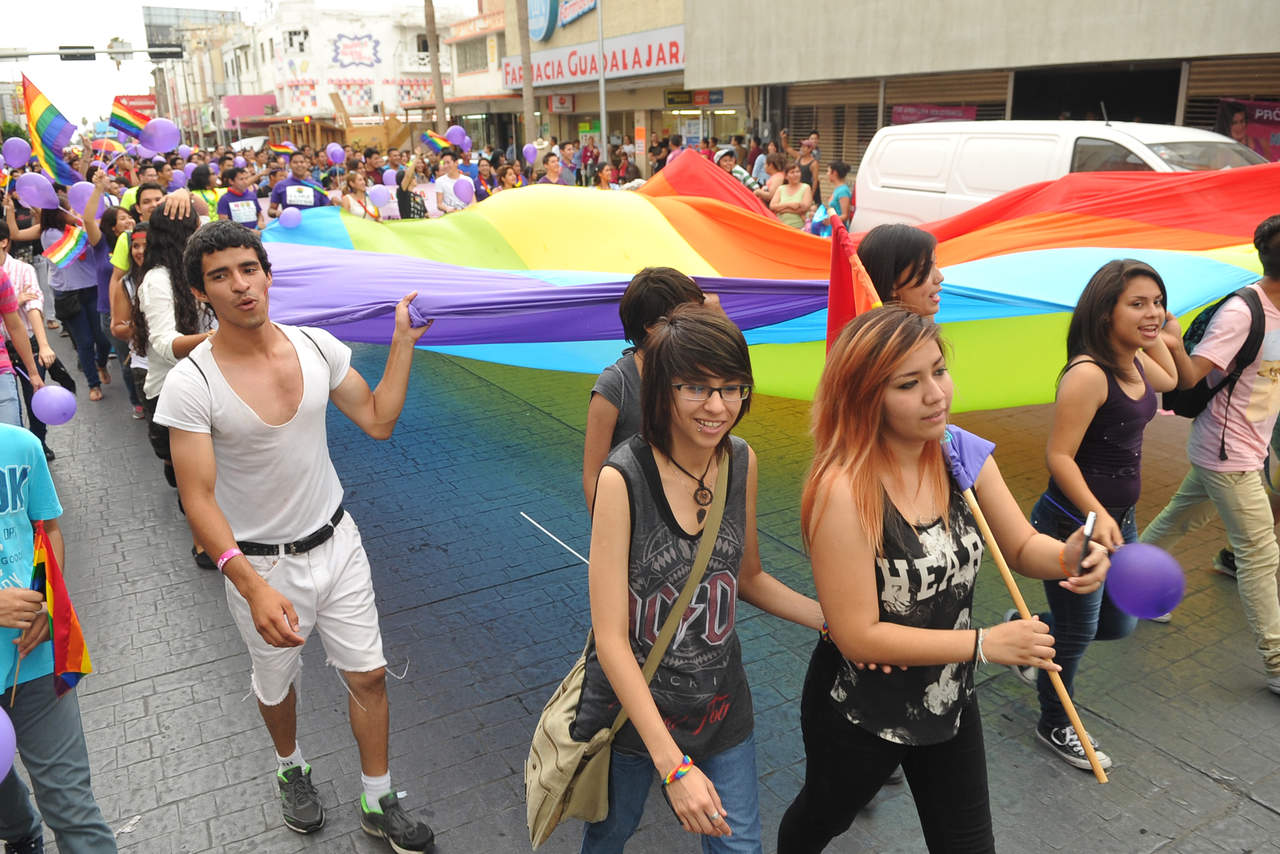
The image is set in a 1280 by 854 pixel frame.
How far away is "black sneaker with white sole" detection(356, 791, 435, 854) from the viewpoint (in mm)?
3047

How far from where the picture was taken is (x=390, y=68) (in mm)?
62344

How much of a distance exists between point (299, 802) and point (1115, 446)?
3.08 meters

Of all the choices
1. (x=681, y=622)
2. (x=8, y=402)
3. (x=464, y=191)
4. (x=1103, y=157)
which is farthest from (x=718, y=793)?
(x=464, y=191)

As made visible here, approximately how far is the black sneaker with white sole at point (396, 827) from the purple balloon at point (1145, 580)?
2.25 m

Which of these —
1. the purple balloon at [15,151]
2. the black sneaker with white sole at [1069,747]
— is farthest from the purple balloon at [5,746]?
the purple balloon at [15,151]

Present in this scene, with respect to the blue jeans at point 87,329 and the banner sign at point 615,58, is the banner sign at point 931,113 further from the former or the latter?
the blue jeans at point 87,329

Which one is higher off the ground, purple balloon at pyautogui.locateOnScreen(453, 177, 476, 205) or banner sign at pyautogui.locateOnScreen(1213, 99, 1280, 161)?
banner sign at pyautogui.locateOnScreen(1213, 99, 1280, 161)

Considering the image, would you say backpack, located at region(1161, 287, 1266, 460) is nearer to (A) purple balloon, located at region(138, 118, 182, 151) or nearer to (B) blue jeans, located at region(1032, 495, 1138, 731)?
(B) blue jeans, located at region(1032, 495, 1138, 731)

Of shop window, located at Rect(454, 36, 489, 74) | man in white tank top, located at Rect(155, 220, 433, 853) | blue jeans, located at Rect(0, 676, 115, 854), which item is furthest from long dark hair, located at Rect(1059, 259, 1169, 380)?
shop window, located at Rect(454, 36, 489, 74)

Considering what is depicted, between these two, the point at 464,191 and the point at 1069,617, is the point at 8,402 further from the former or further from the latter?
the point at 464,191

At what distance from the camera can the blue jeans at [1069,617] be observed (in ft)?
10.6

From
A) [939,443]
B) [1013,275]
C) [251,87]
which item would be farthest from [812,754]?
[251,87]

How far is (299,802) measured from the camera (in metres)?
3.21

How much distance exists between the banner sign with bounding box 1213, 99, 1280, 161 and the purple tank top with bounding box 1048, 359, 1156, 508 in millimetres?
12201
